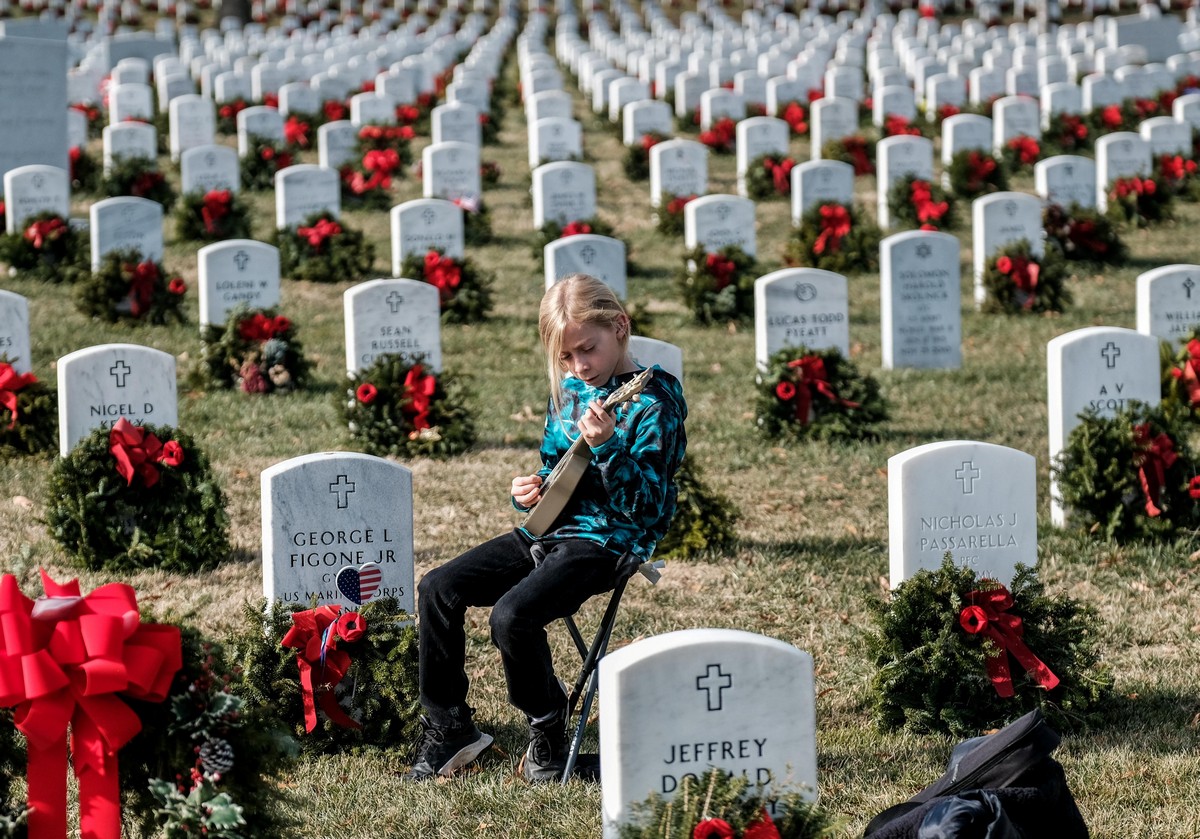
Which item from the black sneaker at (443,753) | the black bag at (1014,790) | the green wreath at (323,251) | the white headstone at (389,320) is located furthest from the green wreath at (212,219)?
the black bag at (1014,790)

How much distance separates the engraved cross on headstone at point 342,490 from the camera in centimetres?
552

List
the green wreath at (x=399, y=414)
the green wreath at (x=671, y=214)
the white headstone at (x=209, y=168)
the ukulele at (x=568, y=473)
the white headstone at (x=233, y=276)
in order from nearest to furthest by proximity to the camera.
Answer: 1. the ukulele at (x=568, y=473)
2. the green wreath at (x=399, y=414)
3. the white headstone at (x=233, y=276)
4. the green wreath at (x=671, y=214)
5. the white headstone at (x=209, y=168)

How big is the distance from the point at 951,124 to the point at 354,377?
10531 millimetres

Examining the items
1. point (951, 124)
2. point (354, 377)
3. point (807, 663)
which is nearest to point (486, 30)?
point (951, 124)

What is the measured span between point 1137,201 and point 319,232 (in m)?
7.80

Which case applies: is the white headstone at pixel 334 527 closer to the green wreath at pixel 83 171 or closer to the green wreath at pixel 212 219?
the green wreath at pixel 212 219

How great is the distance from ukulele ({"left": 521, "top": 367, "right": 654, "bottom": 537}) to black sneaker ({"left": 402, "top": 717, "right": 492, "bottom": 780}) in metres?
0.75

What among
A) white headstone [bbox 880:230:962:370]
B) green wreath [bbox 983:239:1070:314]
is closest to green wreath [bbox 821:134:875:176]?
green wreath [bbox 983:239:1070:314]

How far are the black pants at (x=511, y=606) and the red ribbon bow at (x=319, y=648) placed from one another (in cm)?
35

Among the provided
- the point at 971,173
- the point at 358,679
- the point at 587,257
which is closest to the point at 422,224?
the point at 587,257

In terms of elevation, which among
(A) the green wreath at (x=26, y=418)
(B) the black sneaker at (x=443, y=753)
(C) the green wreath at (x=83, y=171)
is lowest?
(B) the black sneaker at (x=443, y=753)

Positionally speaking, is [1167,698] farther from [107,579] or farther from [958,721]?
[107,579]

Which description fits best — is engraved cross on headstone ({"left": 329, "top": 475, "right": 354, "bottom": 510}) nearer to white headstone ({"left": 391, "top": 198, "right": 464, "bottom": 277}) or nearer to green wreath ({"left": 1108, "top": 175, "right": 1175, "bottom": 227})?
A: white headstone ({"left": 391, "top": 198, "right": 464, "bottom": 277})

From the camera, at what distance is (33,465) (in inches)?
347
